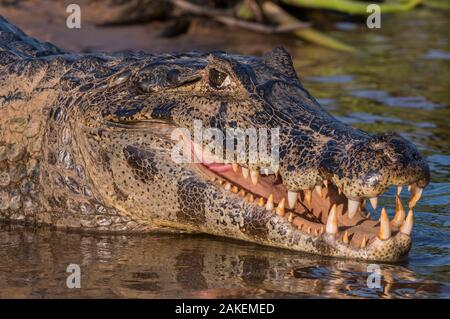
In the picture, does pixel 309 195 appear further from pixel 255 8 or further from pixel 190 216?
pixel 255 8

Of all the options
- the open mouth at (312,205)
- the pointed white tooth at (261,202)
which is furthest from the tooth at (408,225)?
the pointed white tooth at (261,202)

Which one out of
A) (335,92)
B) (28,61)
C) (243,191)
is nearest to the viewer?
(243,191)

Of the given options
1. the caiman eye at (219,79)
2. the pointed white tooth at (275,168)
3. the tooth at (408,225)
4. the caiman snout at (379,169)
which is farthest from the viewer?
the caiman eye at (219,79)

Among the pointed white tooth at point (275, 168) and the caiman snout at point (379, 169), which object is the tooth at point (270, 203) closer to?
the pointed white tooth at point (275, 168)

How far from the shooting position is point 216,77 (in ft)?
18.1

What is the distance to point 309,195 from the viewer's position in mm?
5145

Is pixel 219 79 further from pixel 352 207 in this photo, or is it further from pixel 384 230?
pixel 384 230

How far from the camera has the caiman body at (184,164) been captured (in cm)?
504

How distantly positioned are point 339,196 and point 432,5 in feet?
32.0

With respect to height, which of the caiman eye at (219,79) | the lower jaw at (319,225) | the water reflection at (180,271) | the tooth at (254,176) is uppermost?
the caiman eye at (219,79)

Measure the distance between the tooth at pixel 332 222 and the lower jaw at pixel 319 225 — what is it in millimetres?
29

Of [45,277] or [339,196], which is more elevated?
[339,196]
